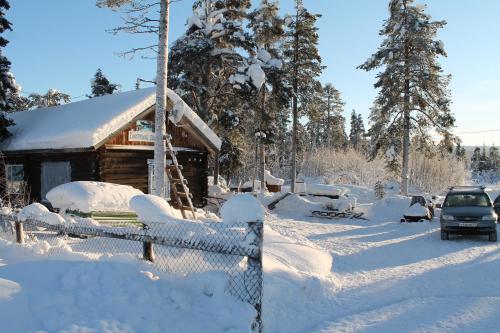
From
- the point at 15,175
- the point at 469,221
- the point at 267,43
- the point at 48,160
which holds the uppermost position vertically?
the point at 267,43

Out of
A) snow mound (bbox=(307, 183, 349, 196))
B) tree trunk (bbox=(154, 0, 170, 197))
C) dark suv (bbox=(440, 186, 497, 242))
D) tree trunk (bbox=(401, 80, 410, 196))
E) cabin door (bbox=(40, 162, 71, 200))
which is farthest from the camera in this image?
tree trunk (bbox=(401, 80, 410, 196))

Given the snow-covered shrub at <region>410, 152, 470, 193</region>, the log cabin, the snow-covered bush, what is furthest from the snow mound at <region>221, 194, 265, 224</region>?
the snow-covered shrub at <region>410, 152, 470, 193</region>

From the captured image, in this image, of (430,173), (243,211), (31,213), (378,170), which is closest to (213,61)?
(31,213)

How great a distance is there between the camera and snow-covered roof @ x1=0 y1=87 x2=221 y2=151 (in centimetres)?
1541

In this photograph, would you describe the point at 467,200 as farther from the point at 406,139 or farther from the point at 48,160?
the point at 48,160

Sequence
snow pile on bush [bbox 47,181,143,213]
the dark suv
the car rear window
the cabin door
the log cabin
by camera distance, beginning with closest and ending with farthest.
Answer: snow pile on bush [bbox 47,181,143,213], the dark suv, the car rear window, the log cabin, the cabin door

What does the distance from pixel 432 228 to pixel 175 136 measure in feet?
37.8

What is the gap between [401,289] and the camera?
8.23 m

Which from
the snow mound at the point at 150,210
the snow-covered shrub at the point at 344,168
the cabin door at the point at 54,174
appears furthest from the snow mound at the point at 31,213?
the snow-covered shrub at the point at 344,168

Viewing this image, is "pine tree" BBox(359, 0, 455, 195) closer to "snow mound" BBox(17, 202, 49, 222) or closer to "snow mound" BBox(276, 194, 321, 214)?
"snow mound" BBox(276, 194, 321, 214)

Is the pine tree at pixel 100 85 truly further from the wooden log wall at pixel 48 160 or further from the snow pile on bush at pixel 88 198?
the snow pile on bush at pixel 88 198

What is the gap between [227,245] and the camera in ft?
17.8

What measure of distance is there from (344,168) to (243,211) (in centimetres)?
4619

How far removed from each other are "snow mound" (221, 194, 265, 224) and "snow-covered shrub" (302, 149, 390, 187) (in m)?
37.7
